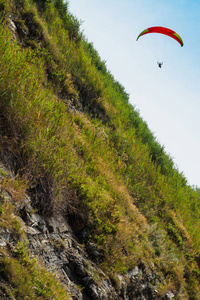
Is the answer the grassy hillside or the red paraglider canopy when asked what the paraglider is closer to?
the red paraglider canopy

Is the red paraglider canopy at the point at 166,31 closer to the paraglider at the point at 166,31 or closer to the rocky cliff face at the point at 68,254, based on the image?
the paraglider at the point at 166,31

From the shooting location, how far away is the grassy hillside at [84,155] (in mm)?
3271

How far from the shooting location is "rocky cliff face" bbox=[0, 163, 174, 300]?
2.76m

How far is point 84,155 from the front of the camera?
16.1ft

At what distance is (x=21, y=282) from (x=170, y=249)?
16.8ft

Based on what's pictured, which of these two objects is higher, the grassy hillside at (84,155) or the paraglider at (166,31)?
the paraglider at (166,31)

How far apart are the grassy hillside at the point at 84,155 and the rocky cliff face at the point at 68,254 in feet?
0.54

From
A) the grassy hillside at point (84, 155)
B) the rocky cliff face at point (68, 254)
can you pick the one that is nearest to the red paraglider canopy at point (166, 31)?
the grassy hillside at point (84, 155)

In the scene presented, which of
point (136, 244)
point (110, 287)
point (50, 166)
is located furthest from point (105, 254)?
point (50, 166)

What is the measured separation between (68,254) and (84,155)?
217 centimetres

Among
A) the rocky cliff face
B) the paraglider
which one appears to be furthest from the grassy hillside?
the paraglider

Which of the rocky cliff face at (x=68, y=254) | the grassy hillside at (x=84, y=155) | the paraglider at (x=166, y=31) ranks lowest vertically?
the rocky cliff face at (x=68, y=254)

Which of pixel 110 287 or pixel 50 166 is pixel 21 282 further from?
pixel 110 287

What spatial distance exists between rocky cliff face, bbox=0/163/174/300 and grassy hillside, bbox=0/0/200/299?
0.16 metres
